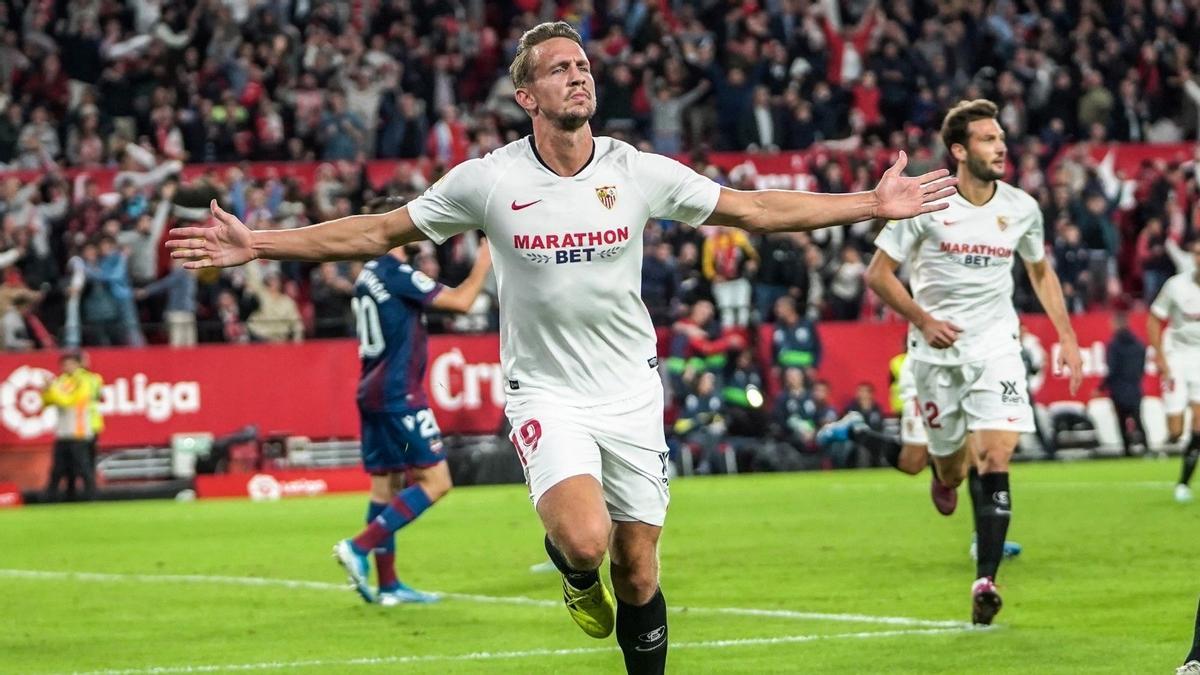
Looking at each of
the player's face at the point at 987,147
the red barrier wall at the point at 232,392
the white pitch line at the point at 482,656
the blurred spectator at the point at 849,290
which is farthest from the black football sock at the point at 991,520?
the blurred spectator at the point at 849,290

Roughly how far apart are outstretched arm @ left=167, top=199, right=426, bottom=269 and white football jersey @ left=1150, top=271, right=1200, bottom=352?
14.1 metres

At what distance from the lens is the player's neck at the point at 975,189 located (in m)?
12.1

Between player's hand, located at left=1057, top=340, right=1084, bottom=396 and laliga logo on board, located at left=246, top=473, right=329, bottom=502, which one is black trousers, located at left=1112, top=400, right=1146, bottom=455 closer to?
laliga logo on board, located at left=246, top=473, right=329, bottom=502

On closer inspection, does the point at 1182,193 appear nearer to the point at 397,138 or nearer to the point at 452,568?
the point at 397,138

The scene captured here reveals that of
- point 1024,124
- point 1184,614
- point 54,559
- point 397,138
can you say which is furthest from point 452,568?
point 1024,124

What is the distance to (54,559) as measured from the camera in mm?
17156

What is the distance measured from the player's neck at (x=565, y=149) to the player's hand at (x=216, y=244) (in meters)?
1.28

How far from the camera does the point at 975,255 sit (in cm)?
1220

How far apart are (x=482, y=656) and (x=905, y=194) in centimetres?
373

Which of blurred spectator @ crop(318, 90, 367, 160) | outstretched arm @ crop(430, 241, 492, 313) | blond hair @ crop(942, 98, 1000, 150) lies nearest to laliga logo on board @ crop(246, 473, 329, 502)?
blurred spectator @ crop(318, 90, 367, 160)

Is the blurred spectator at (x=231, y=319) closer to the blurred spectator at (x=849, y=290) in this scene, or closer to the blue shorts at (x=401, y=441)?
the blurred spectator at (x=849, y=290)

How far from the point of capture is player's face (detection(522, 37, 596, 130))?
25.8 ft

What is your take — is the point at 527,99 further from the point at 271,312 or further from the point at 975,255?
the point at 271,312

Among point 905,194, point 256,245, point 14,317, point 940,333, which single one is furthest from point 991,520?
point 14,317
